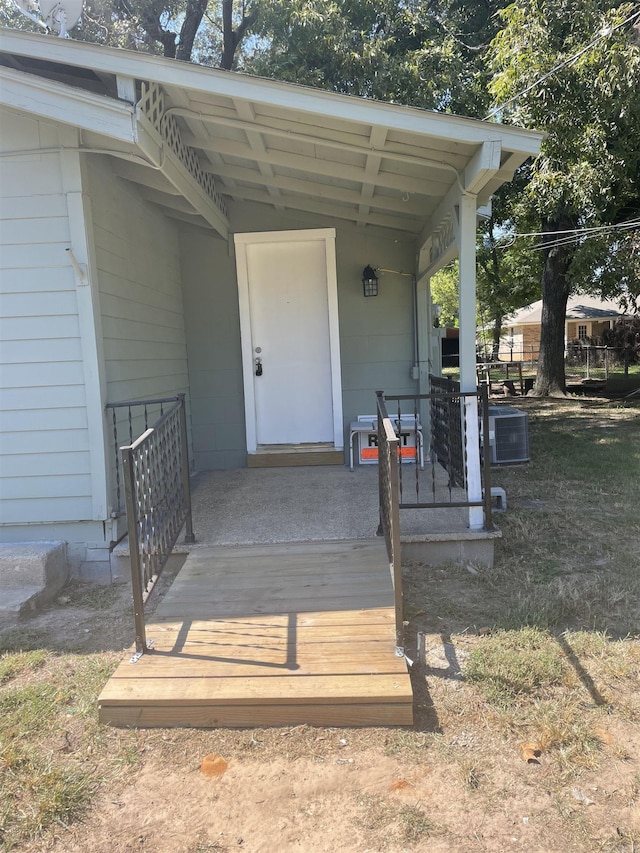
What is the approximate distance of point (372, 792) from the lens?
1.87 m

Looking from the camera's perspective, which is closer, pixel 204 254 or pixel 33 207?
pixel 33 207

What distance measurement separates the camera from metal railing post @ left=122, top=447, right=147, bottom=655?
2373 mm

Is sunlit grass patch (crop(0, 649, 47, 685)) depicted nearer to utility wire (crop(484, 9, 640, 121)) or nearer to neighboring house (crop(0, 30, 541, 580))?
neighboring house (crop(0, 30, 541, 580))

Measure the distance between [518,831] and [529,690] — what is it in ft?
2.35

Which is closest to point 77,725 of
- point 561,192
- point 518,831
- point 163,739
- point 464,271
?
point 163,739

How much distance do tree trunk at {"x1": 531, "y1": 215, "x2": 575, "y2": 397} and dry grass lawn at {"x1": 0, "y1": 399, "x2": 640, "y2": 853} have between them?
9.27m

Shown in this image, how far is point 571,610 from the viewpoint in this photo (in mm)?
3020

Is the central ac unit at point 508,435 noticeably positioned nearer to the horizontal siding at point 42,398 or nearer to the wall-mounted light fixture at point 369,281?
the wall-mounted light fixture at point 369,281

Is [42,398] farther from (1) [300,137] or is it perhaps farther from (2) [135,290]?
(1) [300,137]

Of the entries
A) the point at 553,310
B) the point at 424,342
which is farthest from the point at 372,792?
the point at 553,310

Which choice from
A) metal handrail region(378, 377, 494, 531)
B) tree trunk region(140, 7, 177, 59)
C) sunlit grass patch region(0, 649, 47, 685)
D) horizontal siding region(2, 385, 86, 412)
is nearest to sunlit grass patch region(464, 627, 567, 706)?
metal handrail region(378, 377, 494, 531)

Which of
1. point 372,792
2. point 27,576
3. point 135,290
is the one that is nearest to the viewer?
point 372,792

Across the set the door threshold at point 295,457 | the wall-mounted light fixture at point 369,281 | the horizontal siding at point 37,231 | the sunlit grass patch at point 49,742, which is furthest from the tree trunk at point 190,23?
the sunlit grass patch at point 49,742

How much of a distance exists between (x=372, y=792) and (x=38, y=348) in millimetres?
3026
